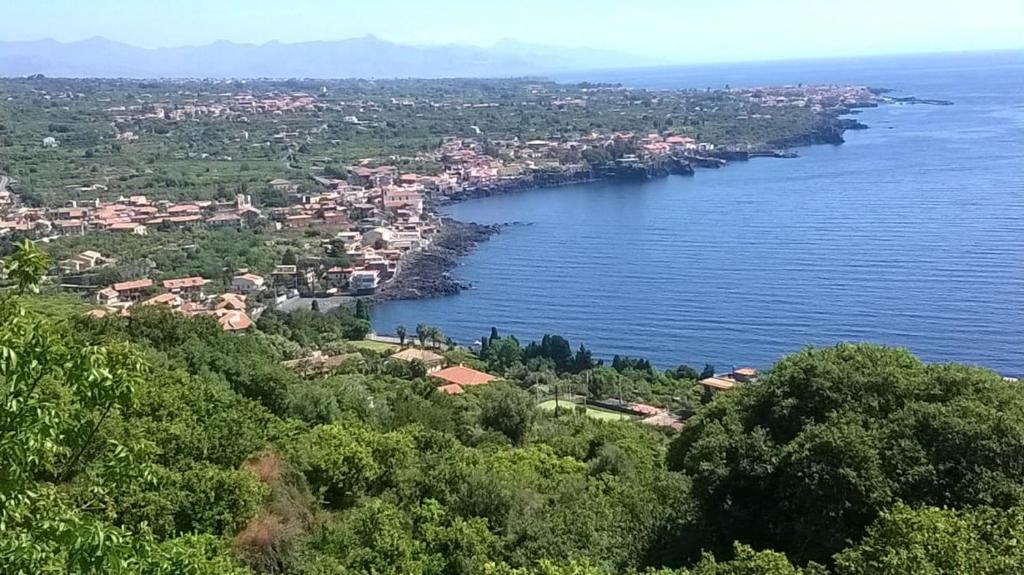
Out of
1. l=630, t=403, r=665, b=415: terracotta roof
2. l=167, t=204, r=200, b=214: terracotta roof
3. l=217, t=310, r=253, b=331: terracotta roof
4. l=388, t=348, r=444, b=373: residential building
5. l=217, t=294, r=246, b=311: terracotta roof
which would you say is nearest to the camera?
l=630, t=403, r=665, b=415: terracotta roof

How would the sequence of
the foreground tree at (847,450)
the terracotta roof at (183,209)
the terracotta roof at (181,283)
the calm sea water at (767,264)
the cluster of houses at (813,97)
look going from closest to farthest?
1. the foreground tree at (847,450)
2. the calm sea water at (767,264)
3. the terracotta roof at (181,283)
4. the terracotta roof at (183,209)
5. the cluster of houses at (813,97)

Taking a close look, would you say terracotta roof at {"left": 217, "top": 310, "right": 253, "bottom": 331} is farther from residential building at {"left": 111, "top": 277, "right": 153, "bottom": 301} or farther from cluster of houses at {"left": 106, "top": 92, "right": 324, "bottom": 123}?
cluster of houses at {"left": 106, "top": 92, "right": 324, "bottom": 123}

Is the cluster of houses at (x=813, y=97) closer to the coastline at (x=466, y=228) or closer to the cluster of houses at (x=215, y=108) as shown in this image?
the coastline at (x=466, y=228)

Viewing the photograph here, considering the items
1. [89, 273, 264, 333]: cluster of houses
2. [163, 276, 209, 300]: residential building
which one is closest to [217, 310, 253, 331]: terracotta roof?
[89, 273, 264, 333]: cluster of houses

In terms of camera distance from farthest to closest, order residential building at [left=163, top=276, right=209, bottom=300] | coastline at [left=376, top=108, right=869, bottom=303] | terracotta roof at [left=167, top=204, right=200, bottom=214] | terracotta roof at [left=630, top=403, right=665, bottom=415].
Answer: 1. terracotta roof at [left=167, top=204, right=200, bottom=214]
2. coastline at [left=376, top=108, right=869, bottom=303]
3. residential building at [left=163, top=276, right=209, bottom=300]
4. terracotta roof at [left=630, top=403, right=665, bottom=415]

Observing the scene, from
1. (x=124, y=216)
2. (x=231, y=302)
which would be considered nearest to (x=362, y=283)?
(x=231, y=302)

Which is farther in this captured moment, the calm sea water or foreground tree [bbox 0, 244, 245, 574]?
the calm sea water

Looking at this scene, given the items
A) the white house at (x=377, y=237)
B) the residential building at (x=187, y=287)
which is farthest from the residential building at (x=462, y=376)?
the white house at (x=377, y=237)
